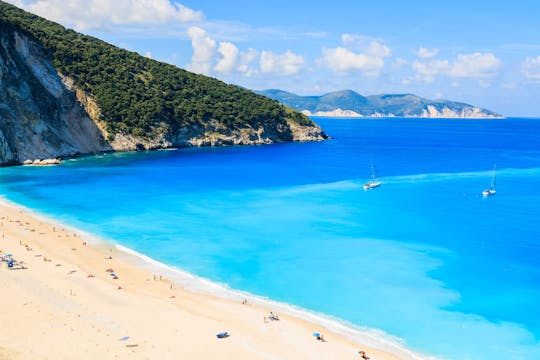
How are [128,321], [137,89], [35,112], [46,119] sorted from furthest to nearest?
[137,89] < [46,119] < [35,112] < [128,321]

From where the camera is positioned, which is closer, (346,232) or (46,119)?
(346,232)

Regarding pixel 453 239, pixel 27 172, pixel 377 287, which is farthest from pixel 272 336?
pixel 27 172

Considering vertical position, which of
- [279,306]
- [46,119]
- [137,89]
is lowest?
[279,306]

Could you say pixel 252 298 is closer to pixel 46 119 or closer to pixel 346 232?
pixel 346 232

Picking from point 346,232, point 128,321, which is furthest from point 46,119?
point 128,321

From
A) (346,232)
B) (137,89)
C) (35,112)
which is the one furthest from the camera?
(137,89)

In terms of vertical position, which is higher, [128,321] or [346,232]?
[346,232]
